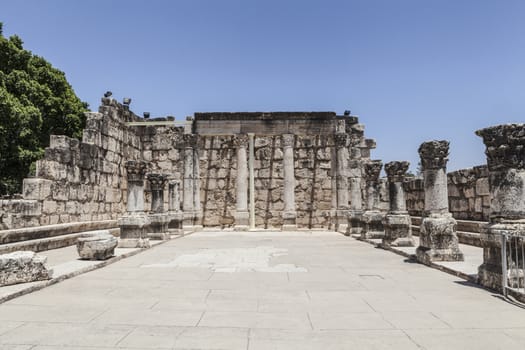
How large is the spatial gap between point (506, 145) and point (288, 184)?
14281mm

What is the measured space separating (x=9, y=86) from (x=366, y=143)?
18.3 meters

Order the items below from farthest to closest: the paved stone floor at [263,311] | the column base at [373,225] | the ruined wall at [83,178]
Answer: the column base at [373,225] < the ruined wall at [83,178] < the paved stone floor at [263,311]

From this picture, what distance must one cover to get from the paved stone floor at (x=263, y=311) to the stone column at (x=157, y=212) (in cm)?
618

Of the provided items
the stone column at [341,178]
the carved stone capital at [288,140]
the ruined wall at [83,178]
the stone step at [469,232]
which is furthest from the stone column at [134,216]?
the stone column at [341,178]

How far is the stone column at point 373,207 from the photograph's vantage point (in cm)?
1446

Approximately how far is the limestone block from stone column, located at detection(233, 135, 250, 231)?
44.2ft

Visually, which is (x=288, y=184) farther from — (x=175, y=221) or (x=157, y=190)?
(x=157, y=190)

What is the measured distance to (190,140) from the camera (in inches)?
791

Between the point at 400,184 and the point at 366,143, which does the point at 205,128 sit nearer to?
the point at 366,143

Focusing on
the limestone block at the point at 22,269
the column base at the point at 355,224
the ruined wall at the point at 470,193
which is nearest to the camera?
the limestone block at the point at 22,269

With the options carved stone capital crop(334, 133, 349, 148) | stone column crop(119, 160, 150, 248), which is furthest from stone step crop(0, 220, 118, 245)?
carved stone capital crop(334, 133, 349, 148)

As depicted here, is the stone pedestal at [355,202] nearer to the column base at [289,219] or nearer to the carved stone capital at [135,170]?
the column base at [289,219]

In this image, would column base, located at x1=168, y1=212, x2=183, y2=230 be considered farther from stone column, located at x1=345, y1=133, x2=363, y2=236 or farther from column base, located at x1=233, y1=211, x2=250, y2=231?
stone column, located at x1=345, y1=133, x2=363, y2=236

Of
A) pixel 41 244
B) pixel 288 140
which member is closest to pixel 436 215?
pixel 41 244
